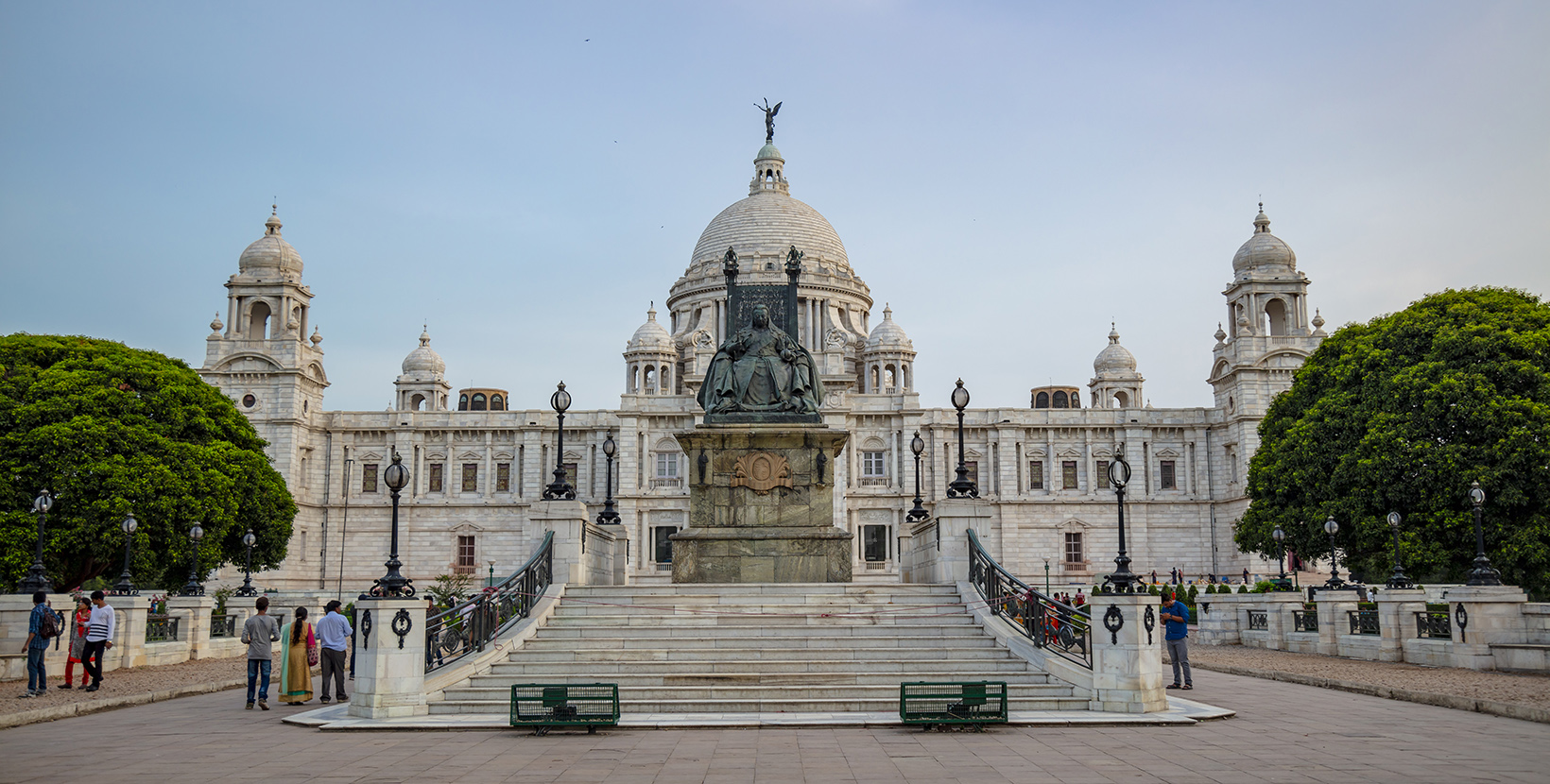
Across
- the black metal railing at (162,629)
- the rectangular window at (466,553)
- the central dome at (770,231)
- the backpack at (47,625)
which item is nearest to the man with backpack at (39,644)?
the backpack at (47,625)

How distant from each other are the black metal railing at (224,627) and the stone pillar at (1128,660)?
24.5 metres

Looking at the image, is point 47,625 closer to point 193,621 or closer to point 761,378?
point 193,621

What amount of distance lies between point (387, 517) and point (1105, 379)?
2034 inches

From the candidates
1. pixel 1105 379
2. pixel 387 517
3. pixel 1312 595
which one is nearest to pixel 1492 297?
pixel 1312 595

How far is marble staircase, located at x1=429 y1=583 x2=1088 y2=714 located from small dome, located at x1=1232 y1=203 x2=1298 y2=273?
57.4m

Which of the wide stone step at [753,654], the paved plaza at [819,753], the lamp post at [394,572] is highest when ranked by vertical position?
the lamp post at [394,572]

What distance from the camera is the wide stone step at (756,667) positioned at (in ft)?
54.8

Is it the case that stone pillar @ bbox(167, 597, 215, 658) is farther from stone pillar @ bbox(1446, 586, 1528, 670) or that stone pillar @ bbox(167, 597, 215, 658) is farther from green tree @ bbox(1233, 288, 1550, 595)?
Answer: green tree @ bbox(1233, 288, 1550, 595)

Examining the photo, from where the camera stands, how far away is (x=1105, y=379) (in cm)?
9094

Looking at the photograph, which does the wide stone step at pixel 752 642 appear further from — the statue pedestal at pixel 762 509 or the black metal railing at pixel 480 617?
the statue pedestal at pixel 762 509

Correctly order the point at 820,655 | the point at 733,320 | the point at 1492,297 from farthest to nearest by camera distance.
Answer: the point at 1492,297, the point at 733,320, the point at 820,655

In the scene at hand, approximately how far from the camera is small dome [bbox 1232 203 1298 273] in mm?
70938

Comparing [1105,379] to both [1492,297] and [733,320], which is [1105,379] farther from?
[733,320]

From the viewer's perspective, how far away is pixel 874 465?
74.6m
